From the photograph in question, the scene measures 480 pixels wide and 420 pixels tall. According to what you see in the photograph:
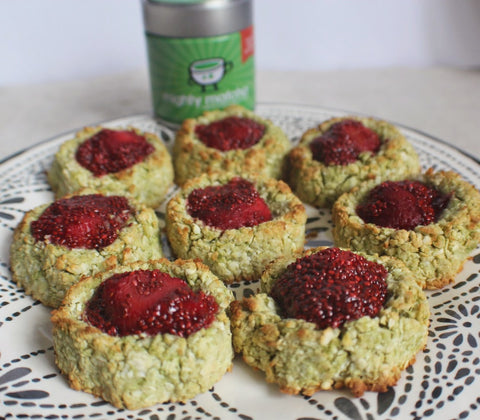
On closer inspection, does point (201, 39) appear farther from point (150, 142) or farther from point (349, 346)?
point (349, 346)

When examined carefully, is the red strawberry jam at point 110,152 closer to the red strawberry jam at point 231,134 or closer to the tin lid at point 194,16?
the red strawberry jam at point 231,134

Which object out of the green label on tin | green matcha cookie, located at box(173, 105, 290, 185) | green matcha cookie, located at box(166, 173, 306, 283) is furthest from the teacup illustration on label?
green matcha cookie, located at box(166, 173, 306, 283)

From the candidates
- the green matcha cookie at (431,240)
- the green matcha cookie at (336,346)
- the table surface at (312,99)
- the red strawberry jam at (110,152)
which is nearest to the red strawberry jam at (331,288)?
the green matcha cookie at (336,346)

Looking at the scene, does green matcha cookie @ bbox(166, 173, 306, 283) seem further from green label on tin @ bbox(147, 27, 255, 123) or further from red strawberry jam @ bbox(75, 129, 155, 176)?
green label on tin @ bbox(147, 27, 255, 123)

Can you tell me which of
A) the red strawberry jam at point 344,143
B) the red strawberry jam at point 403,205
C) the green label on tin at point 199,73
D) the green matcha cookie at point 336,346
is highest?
the green label on tin at point 199,73

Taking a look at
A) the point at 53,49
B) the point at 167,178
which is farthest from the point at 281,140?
the point at 53,49

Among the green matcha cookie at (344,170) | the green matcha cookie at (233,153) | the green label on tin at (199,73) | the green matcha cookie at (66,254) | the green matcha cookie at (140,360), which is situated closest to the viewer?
the green matcha cookie at (140,360)
